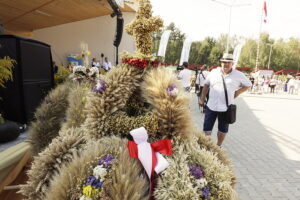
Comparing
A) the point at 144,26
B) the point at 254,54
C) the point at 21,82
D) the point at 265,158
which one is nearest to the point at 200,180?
the point at 144,26

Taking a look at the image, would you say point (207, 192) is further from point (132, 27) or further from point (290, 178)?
point (290, 178)

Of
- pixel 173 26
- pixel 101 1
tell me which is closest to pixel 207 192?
pixel 101 1

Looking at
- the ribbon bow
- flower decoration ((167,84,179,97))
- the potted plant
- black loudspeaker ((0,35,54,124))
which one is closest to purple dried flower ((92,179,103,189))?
the ribbon bow

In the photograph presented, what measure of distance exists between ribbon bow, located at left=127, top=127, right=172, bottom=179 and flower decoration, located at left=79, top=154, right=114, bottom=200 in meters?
0.14

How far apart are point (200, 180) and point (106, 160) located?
52 centimetres

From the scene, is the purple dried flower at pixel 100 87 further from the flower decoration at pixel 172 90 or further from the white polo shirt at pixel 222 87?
the white polo shirt at pixel 222 87

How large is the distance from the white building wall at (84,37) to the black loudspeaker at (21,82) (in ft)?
33.9

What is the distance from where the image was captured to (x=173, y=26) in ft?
135

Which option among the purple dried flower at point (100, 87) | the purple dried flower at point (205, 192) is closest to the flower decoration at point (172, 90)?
the purple dried flower at point (100, 87)

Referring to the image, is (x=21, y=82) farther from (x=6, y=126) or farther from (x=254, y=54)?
(x=254, y=54)

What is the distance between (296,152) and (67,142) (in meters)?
5.11

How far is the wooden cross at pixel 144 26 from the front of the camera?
150cm

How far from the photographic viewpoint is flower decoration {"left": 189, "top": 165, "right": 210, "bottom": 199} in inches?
46.0

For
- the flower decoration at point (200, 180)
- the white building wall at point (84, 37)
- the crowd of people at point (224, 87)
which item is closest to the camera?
the flower decoration at point (200, 180)
